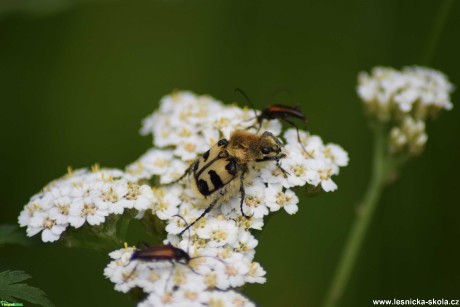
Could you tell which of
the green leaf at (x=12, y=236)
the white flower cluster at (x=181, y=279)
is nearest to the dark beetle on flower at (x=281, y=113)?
the white flower cluster at (x=181, y=279)

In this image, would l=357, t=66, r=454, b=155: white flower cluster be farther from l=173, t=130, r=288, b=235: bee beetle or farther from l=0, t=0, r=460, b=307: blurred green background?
l=173, t=130, r=288, b=235: bee beetle

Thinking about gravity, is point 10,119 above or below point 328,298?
above

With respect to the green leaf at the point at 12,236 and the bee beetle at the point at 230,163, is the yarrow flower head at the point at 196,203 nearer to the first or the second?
the bee beetle at the point at 230,163

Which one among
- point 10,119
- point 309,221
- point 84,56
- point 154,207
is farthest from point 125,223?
point 84,56

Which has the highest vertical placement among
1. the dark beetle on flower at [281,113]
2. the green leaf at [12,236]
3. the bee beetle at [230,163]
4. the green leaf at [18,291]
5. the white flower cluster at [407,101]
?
the white flower cluster at [407,101]

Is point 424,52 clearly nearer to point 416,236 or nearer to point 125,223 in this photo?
point 416,236

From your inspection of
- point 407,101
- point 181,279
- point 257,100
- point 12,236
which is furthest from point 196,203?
point 257,100

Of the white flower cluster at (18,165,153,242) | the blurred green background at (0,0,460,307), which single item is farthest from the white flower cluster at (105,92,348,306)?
the blurred green background at (0,0,460,307)
